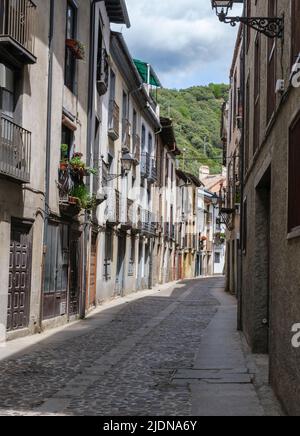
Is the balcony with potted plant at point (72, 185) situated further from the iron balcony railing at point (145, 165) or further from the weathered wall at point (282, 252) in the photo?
the iron balcony railing at point (145, 165)

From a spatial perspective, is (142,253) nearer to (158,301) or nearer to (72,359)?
(158,301)

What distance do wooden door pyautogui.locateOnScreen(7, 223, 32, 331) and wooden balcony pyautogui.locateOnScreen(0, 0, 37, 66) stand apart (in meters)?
3.16

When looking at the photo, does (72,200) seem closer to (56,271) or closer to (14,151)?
(56,271)

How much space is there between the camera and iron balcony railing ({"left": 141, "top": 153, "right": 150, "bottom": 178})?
1214 inches

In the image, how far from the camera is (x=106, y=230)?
2261 cm

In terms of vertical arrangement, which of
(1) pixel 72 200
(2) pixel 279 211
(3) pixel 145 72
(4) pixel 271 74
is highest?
(3) pixel 145 72

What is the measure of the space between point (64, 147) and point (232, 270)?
52.4ft

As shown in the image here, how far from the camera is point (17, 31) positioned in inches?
492

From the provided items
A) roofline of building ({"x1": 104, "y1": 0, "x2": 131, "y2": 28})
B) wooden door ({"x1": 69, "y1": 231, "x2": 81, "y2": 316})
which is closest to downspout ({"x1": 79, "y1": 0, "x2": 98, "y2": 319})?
wooden door ({"x1": 69, "y1": 231, "x2": 81, "y2": 316})

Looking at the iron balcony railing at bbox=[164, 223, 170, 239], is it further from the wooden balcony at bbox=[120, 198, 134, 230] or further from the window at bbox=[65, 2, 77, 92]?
the window at bbox=[65, 2, 77, 92]

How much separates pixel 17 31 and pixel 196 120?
266 ft

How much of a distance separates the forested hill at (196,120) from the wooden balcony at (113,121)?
181 ft

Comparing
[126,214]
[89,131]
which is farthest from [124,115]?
[89,131]

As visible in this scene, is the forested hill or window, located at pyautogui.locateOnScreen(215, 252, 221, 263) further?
Result: the forested hill
